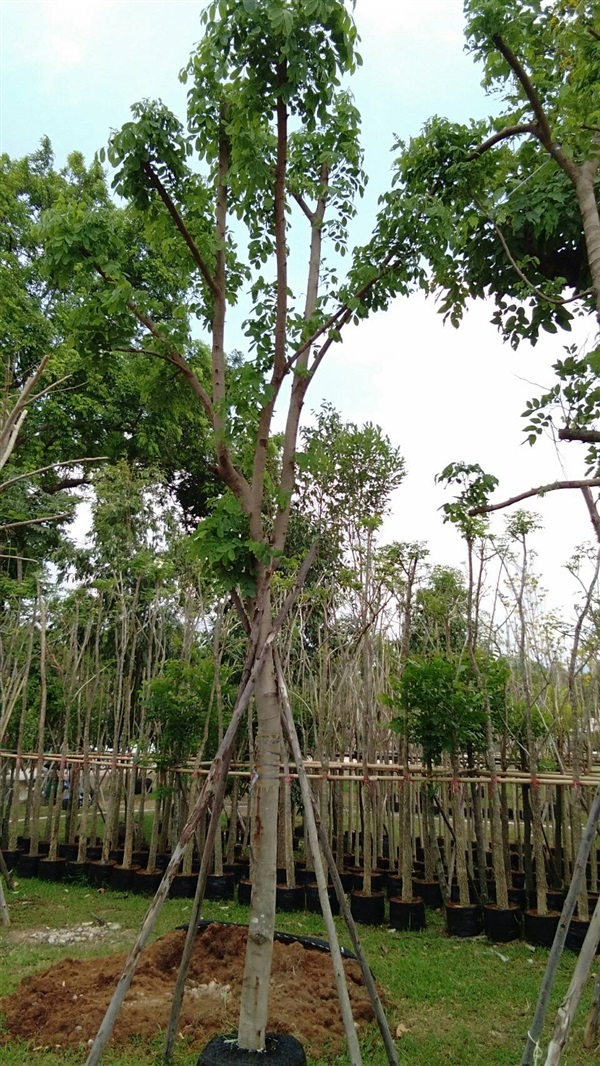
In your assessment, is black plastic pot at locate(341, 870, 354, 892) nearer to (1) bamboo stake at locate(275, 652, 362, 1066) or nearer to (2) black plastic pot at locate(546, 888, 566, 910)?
(2) black plastic pot at locate(546, 888, 566, 910)

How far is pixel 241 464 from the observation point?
4363mm

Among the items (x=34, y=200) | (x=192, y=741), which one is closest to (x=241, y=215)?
(x=192, y=741)

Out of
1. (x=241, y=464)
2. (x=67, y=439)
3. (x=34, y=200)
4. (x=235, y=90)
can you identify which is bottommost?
(x=241, y=464)

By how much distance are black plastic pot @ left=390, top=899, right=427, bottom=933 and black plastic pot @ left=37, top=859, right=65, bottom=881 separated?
3691 millimetres

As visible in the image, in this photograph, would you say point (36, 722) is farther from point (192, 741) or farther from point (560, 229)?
point (560, 229)

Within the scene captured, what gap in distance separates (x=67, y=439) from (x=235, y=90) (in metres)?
9.55

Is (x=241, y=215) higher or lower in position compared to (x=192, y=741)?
higher

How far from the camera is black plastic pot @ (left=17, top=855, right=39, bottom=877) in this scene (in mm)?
7656

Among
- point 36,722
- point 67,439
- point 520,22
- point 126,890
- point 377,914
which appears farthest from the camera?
point 67,439

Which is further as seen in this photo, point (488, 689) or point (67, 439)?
point (67, 439)

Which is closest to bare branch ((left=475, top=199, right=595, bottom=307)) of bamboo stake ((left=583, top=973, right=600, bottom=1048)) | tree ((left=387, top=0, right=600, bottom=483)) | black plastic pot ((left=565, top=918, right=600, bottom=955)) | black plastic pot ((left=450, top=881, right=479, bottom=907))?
tree ((left=387, top=0, right=600, bottom=483))

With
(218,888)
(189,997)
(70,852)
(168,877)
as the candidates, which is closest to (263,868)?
A: (168,877)

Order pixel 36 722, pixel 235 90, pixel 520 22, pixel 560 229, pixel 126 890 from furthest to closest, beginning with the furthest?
pixel 36 722 < pixel 126 890 < pixel 235 90 < pixel 560 229 < pixel 520 22

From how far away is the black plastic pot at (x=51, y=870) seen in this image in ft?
24.5
